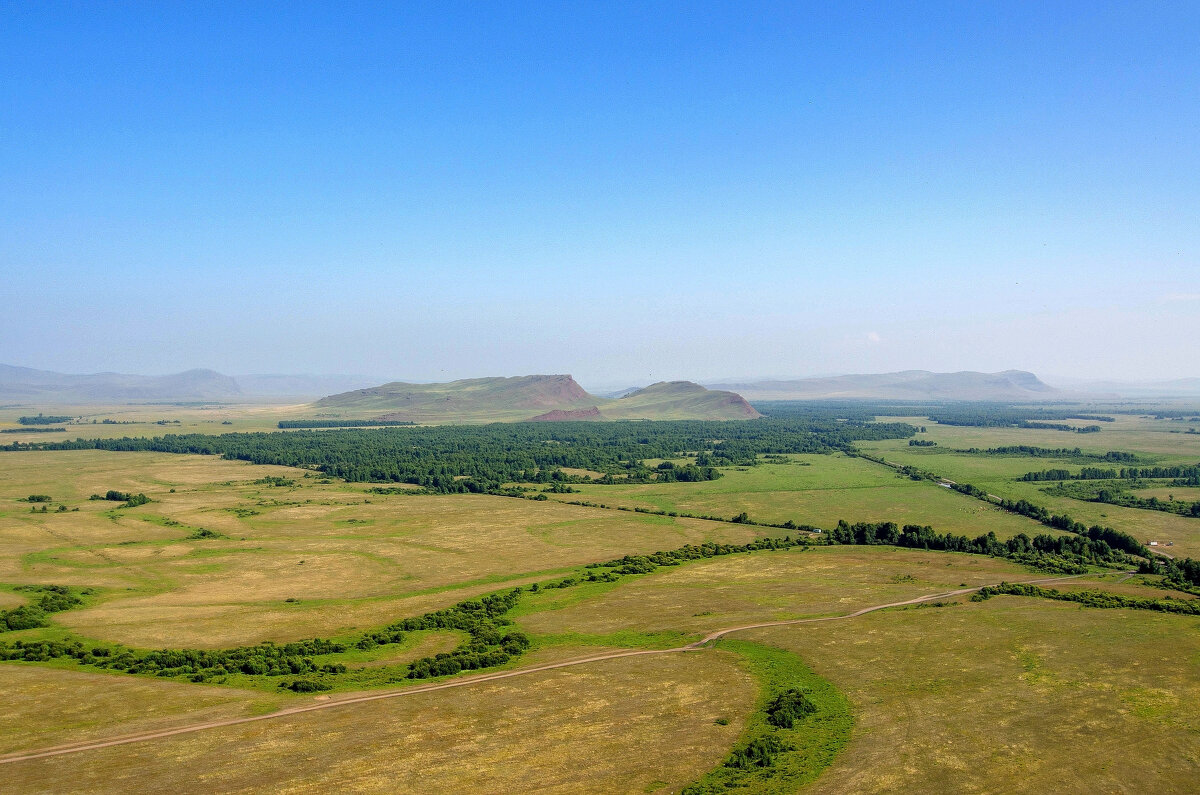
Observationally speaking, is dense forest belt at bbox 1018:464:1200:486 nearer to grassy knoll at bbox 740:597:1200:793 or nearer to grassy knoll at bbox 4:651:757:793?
grassy knoll at bbox 740:597:1200:793

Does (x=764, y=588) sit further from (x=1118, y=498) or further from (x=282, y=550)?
(x=1118, y=498)

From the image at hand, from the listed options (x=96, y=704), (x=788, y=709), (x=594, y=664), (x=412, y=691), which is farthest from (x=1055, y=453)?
(x=96, y=704)

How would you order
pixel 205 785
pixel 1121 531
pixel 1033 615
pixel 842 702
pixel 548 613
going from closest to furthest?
pixel 205 785, pixel 842 702, pixel 1033 615, pixel 548 613, pixel 1121 531

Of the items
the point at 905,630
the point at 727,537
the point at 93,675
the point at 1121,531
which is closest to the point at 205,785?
the point at 93,675

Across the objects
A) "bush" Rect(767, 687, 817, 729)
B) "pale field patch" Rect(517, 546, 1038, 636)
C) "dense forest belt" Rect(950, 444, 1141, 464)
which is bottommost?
"pale field patch" Rect(517, 546, 1038, 636)

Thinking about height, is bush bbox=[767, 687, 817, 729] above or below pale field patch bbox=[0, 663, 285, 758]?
below

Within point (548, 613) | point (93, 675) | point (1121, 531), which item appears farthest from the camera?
point (1121, 531)

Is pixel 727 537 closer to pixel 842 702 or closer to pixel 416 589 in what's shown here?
pixel 416 589

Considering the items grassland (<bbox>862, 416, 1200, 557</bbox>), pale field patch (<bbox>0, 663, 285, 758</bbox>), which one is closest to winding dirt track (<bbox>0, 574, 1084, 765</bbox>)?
pale field patch (<bbox>0, 663, 285, 758</bbox>)
